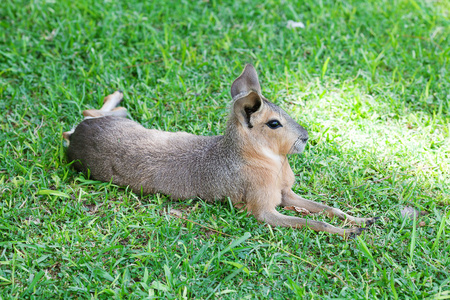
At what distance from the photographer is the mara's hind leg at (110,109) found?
4406mm

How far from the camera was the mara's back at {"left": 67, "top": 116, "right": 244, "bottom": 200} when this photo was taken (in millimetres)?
3684

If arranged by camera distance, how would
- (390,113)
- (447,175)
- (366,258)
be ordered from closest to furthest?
1. (366,258)
2. (447,175)
3. (390,113)

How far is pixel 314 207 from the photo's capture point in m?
3.69

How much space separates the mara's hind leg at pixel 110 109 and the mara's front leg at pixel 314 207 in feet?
5.75

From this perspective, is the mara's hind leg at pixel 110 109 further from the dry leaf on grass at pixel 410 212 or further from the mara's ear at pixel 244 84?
the dry leaf on grass at pixel 410 212

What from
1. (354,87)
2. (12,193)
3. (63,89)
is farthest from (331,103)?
(12,193)

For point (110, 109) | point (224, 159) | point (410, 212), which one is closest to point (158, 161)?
point (224, 159)

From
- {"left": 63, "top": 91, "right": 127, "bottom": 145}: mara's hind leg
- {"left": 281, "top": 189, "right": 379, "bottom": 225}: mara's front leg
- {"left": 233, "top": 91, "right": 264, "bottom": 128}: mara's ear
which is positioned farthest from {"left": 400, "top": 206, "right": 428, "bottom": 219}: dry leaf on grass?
{"left": 63, "top": 91, "right": 127, "bottom": 145}: mara's hind leg

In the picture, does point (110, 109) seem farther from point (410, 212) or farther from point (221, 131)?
point (410, 212)

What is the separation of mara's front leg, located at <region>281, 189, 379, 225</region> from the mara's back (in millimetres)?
397

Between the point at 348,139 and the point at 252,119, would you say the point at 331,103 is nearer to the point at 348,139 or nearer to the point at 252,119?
the point at 348,139

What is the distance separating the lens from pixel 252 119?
3527 mm

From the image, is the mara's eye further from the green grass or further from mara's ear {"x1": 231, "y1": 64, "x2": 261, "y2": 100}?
the green grass

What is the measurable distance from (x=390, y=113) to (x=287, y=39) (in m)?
1.54
